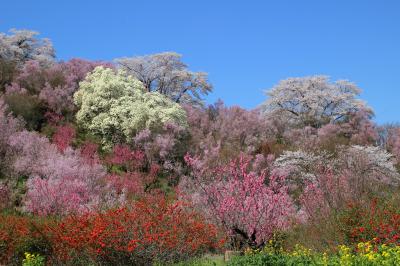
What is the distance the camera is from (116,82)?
36.7 m

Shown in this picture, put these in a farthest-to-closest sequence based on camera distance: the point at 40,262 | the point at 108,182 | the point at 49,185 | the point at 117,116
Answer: the point at 117,116 < the point at 108,182 < the point at 49,185 < the point at 40,262

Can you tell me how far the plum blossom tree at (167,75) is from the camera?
44031 mm

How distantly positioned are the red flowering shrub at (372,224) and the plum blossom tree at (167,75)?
3030 cm

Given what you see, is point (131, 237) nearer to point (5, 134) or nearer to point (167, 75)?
point (5, 134)

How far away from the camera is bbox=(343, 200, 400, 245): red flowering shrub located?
44.2ft

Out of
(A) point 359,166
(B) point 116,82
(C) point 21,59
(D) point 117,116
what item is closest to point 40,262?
(A) point 359,166

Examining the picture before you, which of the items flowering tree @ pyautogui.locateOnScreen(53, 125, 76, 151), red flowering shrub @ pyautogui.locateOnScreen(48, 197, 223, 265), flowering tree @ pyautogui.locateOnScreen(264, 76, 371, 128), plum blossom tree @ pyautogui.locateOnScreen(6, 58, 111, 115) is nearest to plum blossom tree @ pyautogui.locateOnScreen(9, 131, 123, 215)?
flowering tree @ pyautogui.locateOnScreen(53, 125, 76, 151)

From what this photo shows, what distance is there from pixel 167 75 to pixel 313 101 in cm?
1277

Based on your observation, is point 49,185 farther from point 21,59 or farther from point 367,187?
point 21,59

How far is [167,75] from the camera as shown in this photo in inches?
1730

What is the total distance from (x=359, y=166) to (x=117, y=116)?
66.1 ft

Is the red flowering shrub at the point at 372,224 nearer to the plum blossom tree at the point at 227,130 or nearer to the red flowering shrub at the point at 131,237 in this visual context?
the red flowering shrub at the point at 131,237

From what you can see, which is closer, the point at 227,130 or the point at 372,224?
the point at 372,224

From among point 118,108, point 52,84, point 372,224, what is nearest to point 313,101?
point 118,108
